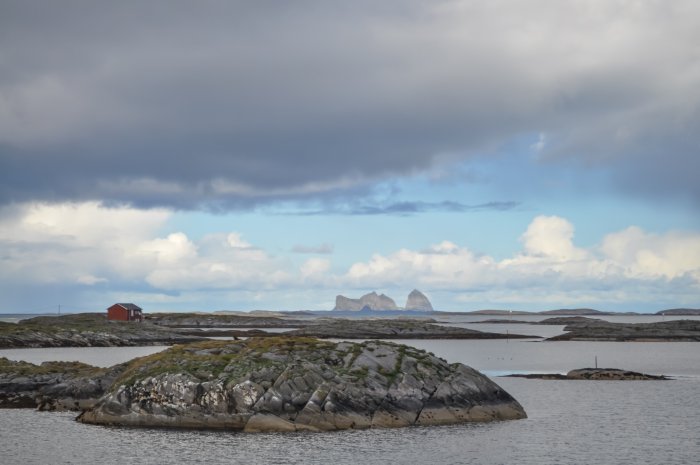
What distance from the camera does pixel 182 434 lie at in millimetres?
52312

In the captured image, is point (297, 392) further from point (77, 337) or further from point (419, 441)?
point (77, 337)

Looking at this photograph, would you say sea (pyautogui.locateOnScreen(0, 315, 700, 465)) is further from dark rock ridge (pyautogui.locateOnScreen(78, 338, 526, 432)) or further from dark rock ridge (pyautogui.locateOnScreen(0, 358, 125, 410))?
dark rock ridge (pyautogui.locateOnScreen(0, 358, 125, 410))

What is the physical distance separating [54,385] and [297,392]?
26.2m

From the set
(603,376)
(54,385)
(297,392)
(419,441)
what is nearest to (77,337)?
(54,385)

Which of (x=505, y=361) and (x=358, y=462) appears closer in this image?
(x=358, y=462)

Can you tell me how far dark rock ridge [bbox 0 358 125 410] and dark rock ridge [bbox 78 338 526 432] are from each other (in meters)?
6.84

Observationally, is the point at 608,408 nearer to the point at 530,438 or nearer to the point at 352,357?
the point at 530,438

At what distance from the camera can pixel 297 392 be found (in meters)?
54.2

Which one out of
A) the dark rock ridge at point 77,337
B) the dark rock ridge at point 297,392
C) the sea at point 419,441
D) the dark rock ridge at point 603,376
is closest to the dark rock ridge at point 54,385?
the sea at point 419,441

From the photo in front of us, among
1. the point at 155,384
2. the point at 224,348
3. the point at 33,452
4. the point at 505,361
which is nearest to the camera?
the point at 33,452

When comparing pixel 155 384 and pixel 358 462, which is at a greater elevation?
pixel 155 384

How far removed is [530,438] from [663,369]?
2737 inches

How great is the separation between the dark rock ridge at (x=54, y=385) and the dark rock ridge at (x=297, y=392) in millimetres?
6838

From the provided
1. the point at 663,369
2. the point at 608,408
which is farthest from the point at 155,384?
the point at 663,369
